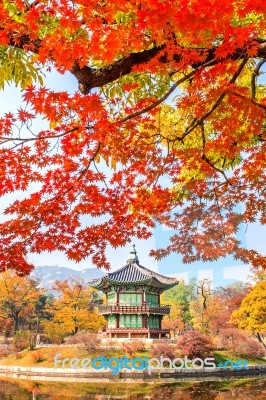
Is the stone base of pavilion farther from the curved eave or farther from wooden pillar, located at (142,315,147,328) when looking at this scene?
the curved eave

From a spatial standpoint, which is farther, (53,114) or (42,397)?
(42,397)

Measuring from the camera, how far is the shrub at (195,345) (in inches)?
899

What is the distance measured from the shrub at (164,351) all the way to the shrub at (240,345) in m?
4.33

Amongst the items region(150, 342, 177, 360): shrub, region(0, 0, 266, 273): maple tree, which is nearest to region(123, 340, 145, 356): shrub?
region(150, 342, 177, 360): shrub

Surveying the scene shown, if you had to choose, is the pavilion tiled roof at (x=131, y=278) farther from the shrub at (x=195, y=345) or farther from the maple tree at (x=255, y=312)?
the maple tree at (x=255, y=312)

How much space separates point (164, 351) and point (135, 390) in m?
7.23

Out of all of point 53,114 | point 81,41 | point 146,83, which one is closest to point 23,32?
point 81,41

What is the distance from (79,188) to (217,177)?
2394mm

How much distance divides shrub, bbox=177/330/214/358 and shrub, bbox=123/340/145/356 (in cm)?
231

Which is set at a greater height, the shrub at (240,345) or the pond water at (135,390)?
the shrub at (240,345)

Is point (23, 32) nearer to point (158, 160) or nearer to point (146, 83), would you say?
point (146, 83)

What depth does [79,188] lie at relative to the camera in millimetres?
5656

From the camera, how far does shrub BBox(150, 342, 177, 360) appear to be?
22688mm

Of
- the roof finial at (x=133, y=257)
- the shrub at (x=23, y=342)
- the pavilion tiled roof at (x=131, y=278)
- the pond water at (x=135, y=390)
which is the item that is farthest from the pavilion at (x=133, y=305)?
the pond water at (x=135, y=390)
